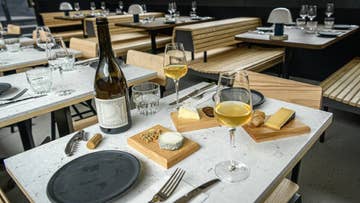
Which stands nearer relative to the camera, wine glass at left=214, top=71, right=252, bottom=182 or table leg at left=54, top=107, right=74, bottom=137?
wine glass at left=214, top=71, right=252, bottom=182

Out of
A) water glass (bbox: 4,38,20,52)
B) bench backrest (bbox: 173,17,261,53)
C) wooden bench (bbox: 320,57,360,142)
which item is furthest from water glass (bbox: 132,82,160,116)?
water glass (bbox: 4,38,20,52)

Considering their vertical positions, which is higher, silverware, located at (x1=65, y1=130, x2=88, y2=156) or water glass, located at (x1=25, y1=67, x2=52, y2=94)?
water glass, located at (x1=25, y1=67, x2=52, y2=94)

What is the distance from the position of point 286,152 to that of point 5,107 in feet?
4.37

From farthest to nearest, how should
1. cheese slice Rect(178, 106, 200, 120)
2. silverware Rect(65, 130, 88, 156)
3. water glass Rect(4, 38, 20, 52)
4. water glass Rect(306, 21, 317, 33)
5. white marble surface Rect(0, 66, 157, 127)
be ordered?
water glass Rect(306, 21, 317, 33)
water glass Rect(4, 38, 20, 52)
white marble surface Rect(0, 66, 157, 127)
cheese slice Rect(178, 106, 200, 120)
silverware Rect(65, 130, 88, 156)

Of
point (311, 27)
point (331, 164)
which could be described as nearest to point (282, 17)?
point (311, 27)

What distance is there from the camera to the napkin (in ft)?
2.53

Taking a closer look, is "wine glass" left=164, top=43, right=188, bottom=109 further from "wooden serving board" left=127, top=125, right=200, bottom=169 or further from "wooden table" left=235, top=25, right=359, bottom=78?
"wooden table" left=235, top=25, right=359, bottom=78

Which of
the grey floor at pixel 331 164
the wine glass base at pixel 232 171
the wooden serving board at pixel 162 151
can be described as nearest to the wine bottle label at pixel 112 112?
the wooden serving board at pixel 162 151

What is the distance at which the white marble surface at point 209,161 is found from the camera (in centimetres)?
81

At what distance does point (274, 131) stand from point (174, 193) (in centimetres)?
46

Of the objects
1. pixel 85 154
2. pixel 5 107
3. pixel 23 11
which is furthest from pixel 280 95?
pixel 23 11

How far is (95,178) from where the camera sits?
855mm

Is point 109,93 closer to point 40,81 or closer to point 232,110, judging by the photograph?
point 232,110

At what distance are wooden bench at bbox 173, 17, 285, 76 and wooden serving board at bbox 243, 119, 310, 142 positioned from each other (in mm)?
2078
